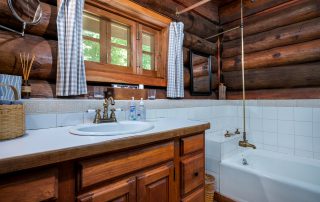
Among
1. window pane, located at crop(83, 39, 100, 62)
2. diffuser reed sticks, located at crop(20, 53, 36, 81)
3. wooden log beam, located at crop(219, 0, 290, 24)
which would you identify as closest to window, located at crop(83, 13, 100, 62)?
window pane, located at crop(83, 39, 100, 62)

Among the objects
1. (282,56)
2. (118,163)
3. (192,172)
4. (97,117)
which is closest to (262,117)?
(282,56)

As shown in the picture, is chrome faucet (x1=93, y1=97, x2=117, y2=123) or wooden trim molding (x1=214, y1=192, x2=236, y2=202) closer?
chrome faucet (x1=93, y1=97, x2=117, y2=123)

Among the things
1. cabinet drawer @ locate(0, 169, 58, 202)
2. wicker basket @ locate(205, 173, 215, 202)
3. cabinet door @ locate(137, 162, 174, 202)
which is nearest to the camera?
cabinet drawer @ locate(0, 169, 58, 202)

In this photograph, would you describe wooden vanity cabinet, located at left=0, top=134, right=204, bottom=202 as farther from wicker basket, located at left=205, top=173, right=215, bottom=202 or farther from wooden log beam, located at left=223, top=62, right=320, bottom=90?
wooden log beam, located at left=223, top=62, right=320, bottom=90

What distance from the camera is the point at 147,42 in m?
2.18

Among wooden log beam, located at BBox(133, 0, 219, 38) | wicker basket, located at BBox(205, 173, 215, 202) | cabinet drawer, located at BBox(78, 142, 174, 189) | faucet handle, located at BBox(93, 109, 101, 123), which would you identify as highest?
wooden log beam, located at BBox(133, 0, 219, 38)

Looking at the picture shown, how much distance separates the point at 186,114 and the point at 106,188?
1.52 meters

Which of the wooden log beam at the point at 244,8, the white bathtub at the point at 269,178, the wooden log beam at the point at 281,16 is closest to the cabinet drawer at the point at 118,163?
the white bathtub at the point at 269,178

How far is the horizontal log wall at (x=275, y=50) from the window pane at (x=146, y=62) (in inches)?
57.8

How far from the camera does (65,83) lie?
1336 mm

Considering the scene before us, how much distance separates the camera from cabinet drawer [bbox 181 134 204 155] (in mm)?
1196

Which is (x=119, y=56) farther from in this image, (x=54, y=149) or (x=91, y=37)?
(x=54, y=149)

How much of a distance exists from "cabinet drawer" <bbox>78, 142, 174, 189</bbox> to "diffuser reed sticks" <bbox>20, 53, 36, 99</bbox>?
75 centimetres

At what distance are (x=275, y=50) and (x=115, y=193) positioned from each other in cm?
263
